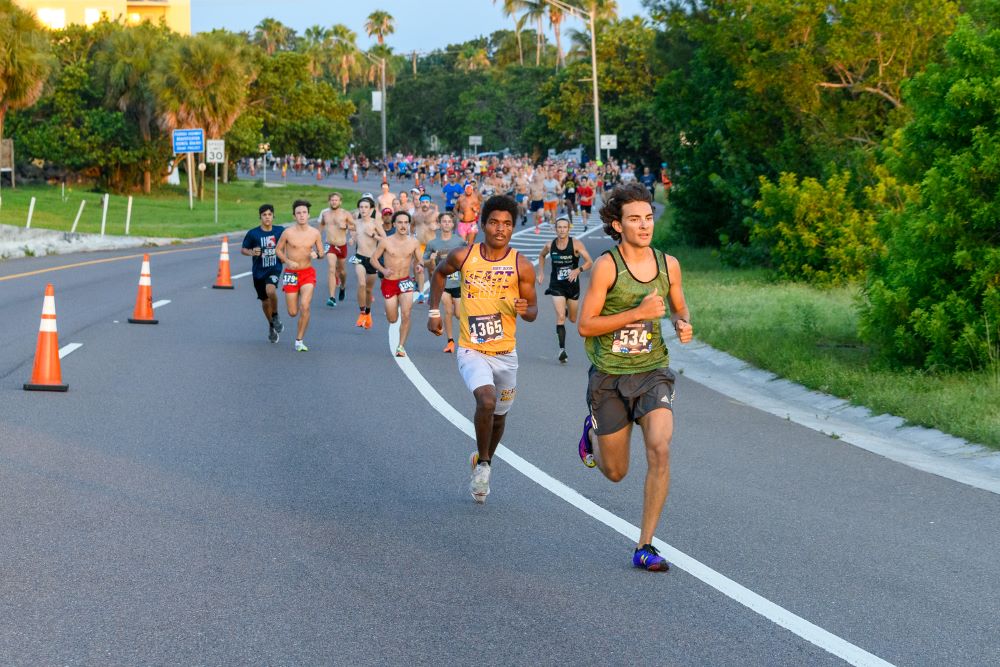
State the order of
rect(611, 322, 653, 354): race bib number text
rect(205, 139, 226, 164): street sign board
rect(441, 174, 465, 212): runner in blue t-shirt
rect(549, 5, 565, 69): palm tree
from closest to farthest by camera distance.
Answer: rect(611, 322, 653, 354): race bib number text < rect(441, 174, 465, 212): runner in blue t-shirt < rect(205, 139, 226, 164): street sign board < rect(549, 5, 565, 69): palm tree

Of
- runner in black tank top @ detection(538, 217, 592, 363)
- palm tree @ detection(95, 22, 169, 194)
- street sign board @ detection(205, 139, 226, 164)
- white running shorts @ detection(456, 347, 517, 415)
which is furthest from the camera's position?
palm tree @ detection(95, 22, 169, 194)

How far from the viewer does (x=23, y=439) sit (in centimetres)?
1060

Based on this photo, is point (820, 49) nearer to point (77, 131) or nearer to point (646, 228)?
point (646, 228)

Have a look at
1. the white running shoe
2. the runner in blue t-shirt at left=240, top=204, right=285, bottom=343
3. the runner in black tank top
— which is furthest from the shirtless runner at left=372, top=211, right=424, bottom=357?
the white running shoe

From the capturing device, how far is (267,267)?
58.5 feet

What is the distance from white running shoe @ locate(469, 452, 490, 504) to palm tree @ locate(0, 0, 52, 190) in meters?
46.6

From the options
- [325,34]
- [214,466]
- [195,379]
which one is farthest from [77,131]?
[325,34]

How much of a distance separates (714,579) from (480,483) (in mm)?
2055

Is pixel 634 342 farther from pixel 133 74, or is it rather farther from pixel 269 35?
pixel 269 35

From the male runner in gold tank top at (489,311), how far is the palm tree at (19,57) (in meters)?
46.2

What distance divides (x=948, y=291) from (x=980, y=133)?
4.92 ft

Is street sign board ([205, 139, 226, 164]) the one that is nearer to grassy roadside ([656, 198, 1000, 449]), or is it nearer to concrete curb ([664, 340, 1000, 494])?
grassy roadside ([656, 198, 1000, 449])

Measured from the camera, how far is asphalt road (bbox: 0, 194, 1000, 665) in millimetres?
5797

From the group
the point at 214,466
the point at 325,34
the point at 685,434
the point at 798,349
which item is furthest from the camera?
the point at 325,34
